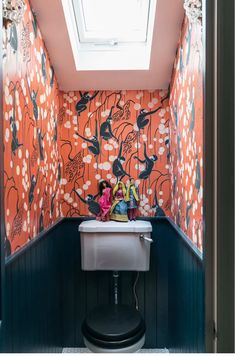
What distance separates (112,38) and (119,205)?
114 cm

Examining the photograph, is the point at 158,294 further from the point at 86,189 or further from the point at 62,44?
the point at 62,44

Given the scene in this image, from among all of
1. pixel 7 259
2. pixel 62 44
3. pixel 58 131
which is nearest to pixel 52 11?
pixel 62 44

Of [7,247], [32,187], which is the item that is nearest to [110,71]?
[32,187]

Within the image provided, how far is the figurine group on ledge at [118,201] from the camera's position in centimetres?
216

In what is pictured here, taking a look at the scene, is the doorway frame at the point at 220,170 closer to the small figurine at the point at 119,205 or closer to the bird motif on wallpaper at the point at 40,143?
the bird motif on wallpaper at the point at 40,143

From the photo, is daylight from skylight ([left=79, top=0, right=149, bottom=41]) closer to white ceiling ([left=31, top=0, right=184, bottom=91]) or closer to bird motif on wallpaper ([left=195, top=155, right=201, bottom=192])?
white ceiling ([left=31, top=0, right=184, bottom=91])

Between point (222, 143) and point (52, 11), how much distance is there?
1.40m

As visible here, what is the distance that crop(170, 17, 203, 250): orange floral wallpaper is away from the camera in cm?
126

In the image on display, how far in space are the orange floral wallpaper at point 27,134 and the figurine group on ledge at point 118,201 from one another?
36 centimetres

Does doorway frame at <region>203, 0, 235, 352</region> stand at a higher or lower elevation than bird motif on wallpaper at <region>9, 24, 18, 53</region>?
lower

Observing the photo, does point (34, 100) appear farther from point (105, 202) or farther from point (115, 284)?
point (115, 284)

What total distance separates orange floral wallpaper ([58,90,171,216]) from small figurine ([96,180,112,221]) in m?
0.07

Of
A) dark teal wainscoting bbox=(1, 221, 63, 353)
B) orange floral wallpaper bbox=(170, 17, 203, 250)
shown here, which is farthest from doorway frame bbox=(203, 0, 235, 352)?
dark teal wainscoting bbox=(1, 221, 63, 353)

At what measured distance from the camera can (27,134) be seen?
4.70 feet
